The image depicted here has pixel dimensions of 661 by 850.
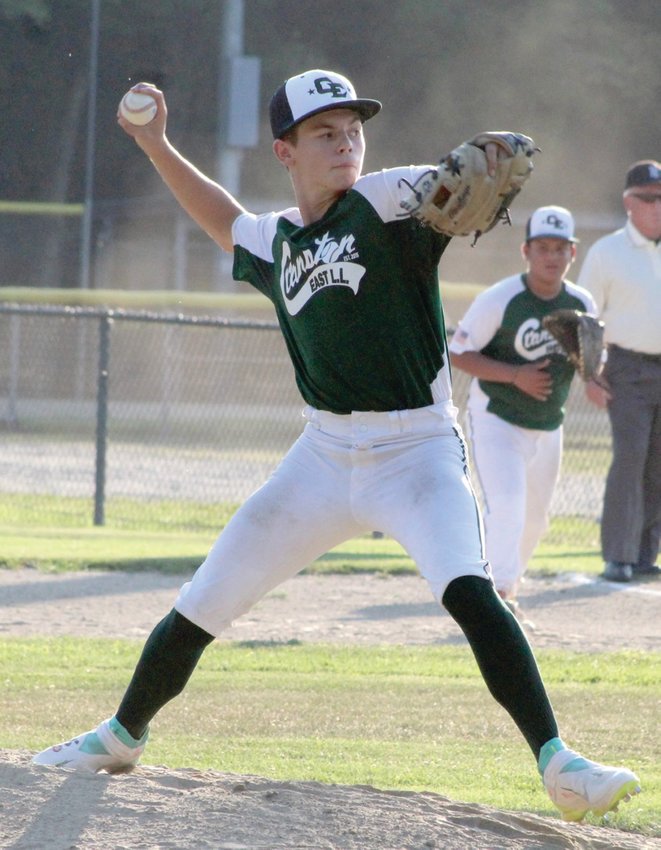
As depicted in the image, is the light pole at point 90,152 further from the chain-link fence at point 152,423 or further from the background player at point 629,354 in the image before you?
the background player at point 629,354

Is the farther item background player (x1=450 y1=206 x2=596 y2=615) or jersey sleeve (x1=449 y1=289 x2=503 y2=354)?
jersey sleeve (x1=449 y1=289 x2=503 y2=354)

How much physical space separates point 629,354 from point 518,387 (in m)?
2.37

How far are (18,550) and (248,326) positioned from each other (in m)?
3.47

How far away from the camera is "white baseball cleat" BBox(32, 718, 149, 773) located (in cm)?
427

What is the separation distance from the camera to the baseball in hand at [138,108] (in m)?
4.70

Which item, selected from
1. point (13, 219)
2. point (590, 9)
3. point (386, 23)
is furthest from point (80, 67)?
point (590, 9)

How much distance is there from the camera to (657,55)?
40531 mm

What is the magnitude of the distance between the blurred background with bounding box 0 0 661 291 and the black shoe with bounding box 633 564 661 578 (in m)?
22.6

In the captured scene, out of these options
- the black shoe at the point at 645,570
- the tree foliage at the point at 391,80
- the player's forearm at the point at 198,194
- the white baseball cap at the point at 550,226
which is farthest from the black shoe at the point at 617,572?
the tree foliage at the point at 391,80

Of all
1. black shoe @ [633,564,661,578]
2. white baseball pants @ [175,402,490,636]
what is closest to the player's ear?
white baseball pants @ [175,402,490,636]

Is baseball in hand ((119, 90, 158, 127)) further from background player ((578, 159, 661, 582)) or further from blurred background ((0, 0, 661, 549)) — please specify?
blurred background ((0, 0, 661, 549))

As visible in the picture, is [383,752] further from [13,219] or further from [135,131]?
[13,219]

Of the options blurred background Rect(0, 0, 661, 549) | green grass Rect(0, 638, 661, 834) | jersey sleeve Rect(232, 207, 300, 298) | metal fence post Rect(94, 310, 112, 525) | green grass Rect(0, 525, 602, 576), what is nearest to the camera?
jersey sleeve Rect(232, 207, 300, 298)

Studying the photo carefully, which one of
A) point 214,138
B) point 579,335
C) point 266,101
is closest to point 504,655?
point 579,335
